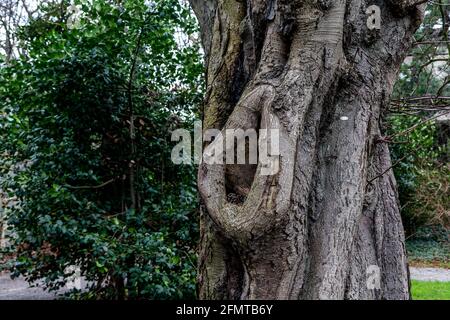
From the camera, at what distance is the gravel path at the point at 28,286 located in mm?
6125

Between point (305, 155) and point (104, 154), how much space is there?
2758mm

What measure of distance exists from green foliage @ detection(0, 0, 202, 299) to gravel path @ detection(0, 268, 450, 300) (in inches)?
49.3

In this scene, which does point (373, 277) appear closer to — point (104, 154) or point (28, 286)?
point (104, 154)

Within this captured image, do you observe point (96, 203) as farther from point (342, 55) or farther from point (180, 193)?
point (342, 55)

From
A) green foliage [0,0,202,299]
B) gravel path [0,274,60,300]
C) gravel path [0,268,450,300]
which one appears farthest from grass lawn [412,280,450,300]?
gravel path [0,274,60,300]

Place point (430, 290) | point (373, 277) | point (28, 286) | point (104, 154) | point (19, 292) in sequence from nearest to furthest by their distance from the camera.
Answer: point (373, 277) → point (104, 154) → point (28, 286) → point (19, 292) → point (430, 290)

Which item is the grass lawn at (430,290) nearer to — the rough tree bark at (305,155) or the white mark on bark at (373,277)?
the white mark on bark at (373,277)

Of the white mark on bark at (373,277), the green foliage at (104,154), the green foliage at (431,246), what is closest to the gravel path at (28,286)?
the green foliage at (431,246)

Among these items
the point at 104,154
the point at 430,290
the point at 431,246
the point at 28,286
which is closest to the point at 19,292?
the point at 28,286

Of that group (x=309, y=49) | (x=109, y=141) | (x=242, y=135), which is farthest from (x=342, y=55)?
(x=109, y=141)

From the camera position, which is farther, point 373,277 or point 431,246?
point 431,246

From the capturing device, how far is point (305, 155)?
6.93 feet

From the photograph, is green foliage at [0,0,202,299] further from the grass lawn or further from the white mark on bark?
the grass lawn

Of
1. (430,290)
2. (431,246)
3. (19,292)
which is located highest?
(19,292)
